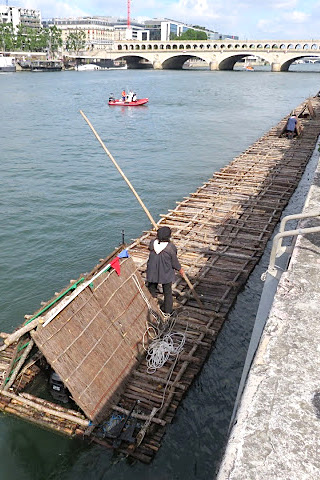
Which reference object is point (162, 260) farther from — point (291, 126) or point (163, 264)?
point (291, 126)

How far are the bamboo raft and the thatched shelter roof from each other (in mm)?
68

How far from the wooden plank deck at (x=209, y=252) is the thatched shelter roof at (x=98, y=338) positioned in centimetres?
40

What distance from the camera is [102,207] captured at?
1955 centimetres

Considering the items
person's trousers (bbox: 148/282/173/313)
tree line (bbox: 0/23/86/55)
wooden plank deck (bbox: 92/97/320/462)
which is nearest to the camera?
wooden plank deck (bbox: 92/97/320/462)

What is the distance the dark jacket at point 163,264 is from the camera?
27.8 ft

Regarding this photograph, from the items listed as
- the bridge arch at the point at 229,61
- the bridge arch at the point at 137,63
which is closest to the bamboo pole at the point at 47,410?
the bridge arch at the point at 229,61

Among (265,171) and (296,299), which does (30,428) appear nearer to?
(296,299)

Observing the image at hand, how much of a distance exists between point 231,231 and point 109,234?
206 inches

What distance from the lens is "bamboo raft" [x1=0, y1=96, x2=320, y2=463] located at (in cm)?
677

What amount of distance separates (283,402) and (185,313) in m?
5.63

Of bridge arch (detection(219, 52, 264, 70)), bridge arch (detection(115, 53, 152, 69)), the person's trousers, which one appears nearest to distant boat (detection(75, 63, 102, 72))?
bridge arch (detection(115, 53, 152, 69))

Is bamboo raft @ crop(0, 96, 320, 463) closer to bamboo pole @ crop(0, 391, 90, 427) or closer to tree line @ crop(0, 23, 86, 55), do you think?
bamboo pole @ crop(0, 391, 90, 427)

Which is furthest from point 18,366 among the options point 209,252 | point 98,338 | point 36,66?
point 36,66

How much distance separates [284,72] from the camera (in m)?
113
